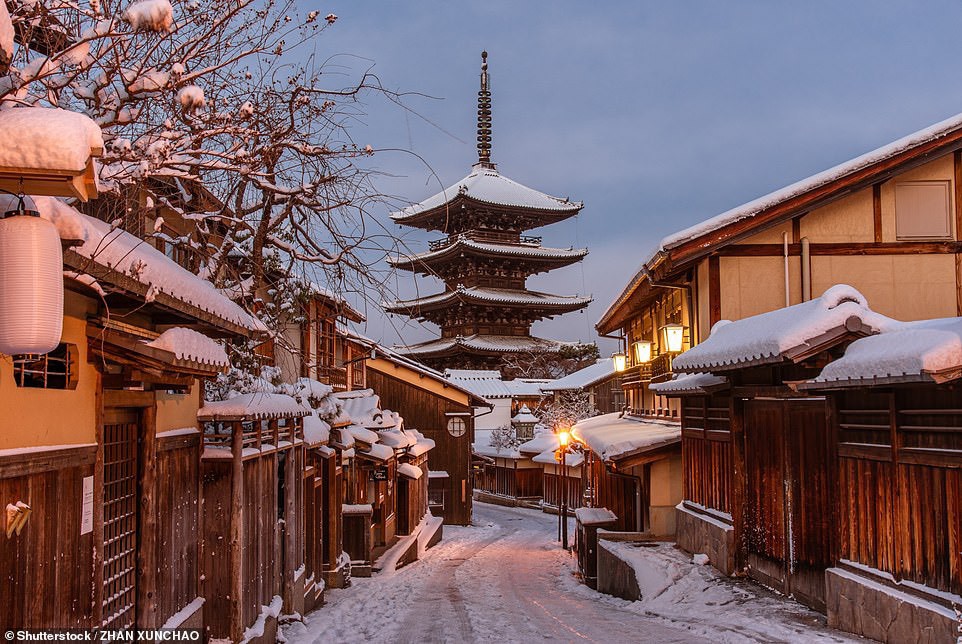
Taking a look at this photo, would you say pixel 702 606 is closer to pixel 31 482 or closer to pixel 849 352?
pixel 849 352

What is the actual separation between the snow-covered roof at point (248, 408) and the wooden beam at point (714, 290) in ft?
25.6

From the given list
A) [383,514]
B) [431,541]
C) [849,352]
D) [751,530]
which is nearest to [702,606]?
[751,530]

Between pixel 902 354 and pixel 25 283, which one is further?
pixel 902 354

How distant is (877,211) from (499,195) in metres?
33.4

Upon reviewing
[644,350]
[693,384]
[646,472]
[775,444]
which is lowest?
[646,472]

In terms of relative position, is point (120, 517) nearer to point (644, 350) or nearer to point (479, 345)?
point (644, 350)

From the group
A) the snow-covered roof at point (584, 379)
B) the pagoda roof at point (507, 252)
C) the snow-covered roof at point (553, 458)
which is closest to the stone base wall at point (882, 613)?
the snow-covered roof at point (553, 458)

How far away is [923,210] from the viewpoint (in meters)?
15.2

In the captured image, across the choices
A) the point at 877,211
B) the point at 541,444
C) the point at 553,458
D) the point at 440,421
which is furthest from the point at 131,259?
the point at 541,444

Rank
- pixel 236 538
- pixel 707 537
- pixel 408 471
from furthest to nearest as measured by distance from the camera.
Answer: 1. pixel 408 471
2. pixel 707 537
3. pixel 236 538

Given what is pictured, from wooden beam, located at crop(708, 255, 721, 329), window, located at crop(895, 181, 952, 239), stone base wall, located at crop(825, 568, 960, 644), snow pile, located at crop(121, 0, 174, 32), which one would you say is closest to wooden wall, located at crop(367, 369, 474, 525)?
wooden beam, located at crop(708, 255, 721, 329)

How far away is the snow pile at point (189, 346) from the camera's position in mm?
6645

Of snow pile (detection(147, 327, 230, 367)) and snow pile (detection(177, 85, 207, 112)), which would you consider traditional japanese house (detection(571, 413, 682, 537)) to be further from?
snow pile (detection(177, 85, 207, 112))

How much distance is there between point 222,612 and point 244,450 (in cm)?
180
